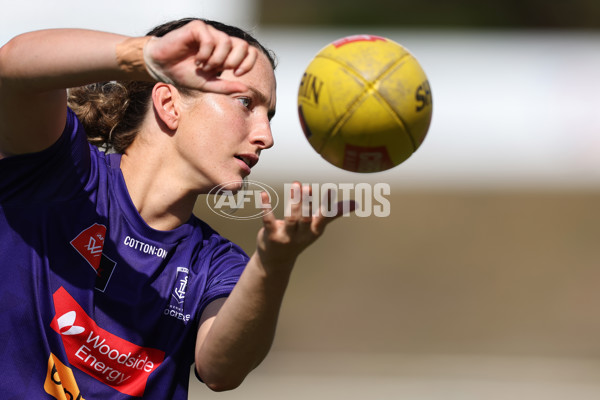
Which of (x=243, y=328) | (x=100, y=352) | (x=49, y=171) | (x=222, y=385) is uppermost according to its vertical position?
A: (x=49, y=171)

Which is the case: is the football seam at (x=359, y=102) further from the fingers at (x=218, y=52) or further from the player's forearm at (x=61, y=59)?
the player's forearm at (x=61, y=59)

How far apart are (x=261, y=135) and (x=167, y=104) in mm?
432

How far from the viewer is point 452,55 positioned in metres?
12.6

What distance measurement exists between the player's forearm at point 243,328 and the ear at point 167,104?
2.68 ft

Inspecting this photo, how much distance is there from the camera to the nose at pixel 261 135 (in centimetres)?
292

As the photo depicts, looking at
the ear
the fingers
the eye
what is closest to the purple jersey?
the ear

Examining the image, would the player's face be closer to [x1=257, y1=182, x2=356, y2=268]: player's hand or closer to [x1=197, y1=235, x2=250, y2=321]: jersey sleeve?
[x1=197, y1=235, x2=250, y2=321]: jersey sleeve

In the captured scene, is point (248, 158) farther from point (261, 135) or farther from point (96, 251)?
point (96, 251)

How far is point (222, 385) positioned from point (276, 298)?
55 centimetres

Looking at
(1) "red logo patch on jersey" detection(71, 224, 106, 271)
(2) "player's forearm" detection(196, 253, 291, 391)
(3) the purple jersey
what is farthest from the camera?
(1) "red logo patch on jersey" detection(71, 224, 106, 271)

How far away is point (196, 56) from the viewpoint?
7.20ft

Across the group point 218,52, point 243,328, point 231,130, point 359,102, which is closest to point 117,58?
point 218,52

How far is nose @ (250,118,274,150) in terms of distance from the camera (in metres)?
2.92

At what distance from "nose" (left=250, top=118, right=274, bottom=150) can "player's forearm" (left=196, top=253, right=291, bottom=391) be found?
1.96 feet
